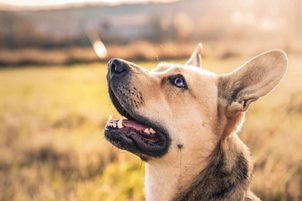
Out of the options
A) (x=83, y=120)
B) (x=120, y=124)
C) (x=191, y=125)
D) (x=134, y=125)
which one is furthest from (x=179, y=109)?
(x=83, y=120)

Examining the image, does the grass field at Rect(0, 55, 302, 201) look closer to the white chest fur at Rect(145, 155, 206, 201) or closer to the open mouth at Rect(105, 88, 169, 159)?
the white chest fur at Rect(145, 155, 206, 201)

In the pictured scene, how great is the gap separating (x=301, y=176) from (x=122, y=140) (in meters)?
2.99

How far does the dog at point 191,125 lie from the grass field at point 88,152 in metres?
1.17

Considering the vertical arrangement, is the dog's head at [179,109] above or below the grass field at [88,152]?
above

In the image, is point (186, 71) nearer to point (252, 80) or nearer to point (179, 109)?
point (179, 109)

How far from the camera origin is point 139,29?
39469mm

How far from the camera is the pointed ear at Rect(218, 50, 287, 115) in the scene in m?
4.87

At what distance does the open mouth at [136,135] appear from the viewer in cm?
504

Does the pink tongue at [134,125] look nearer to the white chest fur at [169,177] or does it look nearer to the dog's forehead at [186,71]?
the white chest fur at [169,177]

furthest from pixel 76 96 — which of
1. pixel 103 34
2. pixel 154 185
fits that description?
pixel 103 34

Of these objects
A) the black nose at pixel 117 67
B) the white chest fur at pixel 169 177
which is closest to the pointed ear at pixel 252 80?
the white chest fur at pixel 169 177

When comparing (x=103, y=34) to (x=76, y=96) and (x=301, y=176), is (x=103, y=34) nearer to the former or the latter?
(x=76, y=96)

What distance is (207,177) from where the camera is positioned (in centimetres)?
493

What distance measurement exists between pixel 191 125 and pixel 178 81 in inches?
17.3
